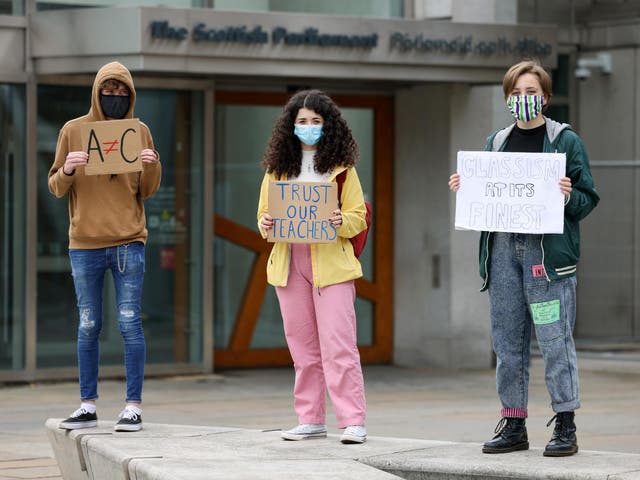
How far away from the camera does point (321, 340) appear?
7.29m

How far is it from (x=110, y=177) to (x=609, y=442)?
366 centimetres

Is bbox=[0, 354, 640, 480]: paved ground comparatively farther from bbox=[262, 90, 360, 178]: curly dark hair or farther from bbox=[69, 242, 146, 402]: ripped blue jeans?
bbox=[262, 90, 360, 178]: curly dark hair

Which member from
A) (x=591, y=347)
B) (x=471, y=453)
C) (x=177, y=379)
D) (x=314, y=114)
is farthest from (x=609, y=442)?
(x=591, y=347)

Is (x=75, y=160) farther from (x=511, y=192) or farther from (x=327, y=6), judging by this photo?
(x=327, y=6)

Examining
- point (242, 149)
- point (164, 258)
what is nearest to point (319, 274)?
point (164, 258)

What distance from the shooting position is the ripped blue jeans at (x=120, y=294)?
7.52 meters

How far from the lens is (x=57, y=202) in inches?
495

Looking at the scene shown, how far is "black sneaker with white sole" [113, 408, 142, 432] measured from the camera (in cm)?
750

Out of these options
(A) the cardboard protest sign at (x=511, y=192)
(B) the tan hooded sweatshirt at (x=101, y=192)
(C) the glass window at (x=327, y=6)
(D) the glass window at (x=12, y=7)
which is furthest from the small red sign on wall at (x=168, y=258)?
(A) the cardboard protest sign at (x=511, y=192)

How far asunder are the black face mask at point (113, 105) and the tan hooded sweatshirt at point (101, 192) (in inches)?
1.3

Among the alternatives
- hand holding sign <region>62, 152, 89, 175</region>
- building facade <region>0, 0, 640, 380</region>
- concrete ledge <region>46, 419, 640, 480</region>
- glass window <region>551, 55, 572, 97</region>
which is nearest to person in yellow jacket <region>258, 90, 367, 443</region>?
concrete ledge <region>46, 419, 640, 480</region>

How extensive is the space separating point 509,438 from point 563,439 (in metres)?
0.28

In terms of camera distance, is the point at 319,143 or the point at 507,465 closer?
the point at 507,465

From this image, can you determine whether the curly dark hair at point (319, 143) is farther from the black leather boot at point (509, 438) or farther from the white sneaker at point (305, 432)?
the black leather boot at point (509, 438)
